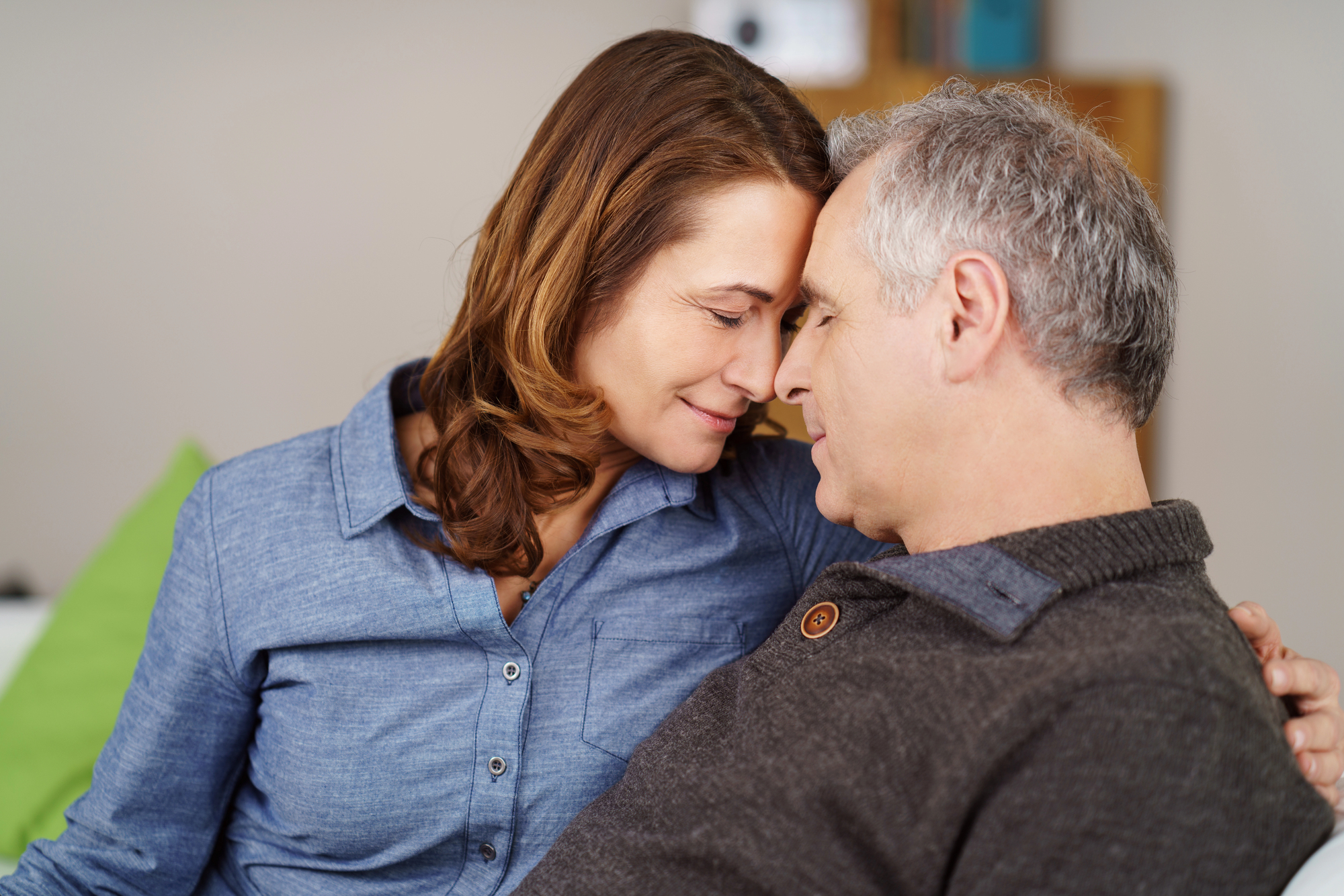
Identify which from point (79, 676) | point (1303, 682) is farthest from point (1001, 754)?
point (79, 676)

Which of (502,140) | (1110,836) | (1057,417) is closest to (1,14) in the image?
(502,140)

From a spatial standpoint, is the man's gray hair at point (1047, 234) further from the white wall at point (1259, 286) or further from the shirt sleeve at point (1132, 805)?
the white wall at point (1259, 286)

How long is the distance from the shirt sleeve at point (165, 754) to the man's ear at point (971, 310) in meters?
0.90

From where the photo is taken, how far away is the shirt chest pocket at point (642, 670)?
1234mm

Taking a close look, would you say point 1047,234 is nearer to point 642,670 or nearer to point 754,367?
point 754,367

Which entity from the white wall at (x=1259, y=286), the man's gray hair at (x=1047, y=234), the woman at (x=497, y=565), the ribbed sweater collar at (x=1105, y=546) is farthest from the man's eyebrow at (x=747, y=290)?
the white wall at (x=1259, y=286)

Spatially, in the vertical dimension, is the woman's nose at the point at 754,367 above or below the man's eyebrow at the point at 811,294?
below

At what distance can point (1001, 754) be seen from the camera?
776mm

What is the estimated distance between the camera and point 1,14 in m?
3.02

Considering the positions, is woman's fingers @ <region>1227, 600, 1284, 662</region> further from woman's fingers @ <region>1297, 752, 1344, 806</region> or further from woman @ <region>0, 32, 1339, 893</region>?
woman @ <region>0, 32, 1339, 893</region>

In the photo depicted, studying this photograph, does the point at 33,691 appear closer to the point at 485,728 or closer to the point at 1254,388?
the point at 485,728

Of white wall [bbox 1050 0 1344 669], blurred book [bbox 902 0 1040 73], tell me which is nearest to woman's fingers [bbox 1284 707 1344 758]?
white wall [bbox 1050 0 1344 669]

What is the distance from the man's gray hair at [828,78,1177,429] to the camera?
1015 mm

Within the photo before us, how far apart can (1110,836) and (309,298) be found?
10.1 ft
